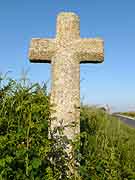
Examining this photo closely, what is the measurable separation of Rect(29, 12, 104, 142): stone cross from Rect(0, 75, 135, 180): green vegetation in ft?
0.58

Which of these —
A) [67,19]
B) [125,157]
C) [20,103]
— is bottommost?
[125,157]

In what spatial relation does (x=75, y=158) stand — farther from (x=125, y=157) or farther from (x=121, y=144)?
(x=121, y=144)

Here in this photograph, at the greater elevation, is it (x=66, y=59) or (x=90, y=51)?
(x=90, y=51)

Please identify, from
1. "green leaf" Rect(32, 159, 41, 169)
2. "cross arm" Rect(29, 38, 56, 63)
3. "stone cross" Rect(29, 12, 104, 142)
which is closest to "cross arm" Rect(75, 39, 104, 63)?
"stone cross" Rect(29, 12, 104, 142)

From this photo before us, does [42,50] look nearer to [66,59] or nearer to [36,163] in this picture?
[66,59]

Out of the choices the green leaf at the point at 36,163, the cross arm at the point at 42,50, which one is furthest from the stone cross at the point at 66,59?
the green leaf at the point at 36,163

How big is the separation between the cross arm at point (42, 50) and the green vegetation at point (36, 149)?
38 cm

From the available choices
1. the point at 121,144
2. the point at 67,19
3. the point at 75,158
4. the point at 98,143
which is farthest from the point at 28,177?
the point at 121,144

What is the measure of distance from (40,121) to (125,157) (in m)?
1.76

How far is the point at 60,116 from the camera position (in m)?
4.64

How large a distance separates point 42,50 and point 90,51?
1.94ft

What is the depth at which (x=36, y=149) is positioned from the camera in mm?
4078

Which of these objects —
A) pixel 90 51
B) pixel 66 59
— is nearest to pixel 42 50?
pixel 66 59

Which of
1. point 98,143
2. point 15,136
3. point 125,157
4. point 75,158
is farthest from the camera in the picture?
point 125,157
